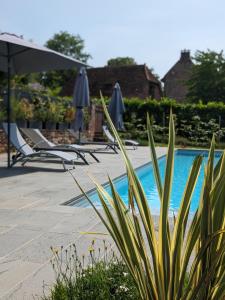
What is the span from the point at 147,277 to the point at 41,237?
225 cm

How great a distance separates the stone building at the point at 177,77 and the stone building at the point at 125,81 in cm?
797

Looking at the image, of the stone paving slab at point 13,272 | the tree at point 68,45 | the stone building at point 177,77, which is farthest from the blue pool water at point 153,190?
the tree at point 68,45


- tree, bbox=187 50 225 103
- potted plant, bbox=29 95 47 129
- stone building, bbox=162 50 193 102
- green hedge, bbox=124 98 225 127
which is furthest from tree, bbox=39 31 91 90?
potted plant, bbox=29 95 47 129

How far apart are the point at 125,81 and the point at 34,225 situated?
1281 inches

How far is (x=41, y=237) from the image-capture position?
3773 millimetres

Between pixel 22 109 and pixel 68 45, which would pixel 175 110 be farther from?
pixel 68 45

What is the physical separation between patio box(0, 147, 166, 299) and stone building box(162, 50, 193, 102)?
3886 centimetres

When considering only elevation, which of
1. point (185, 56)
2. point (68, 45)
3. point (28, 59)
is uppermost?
point (68, 45)

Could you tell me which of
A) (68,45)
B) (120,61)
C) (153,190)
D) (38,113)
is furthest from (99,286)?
(120,61)

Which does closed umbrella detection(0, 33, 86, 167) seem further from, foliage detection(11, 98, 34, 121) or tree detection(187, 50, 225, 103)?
tree detection(187, 50, 225, 103)

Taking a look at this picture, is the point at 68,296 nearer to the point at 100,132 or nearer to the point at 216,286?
the point at 216,286

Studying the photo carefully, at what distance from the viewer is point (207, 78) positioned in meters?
32.8

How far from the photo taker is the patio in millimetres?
2791

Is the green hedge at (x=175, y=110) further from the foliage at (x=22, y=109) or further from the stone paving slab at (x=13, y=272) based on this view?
the stone paving slab at (x=13, y=272)
